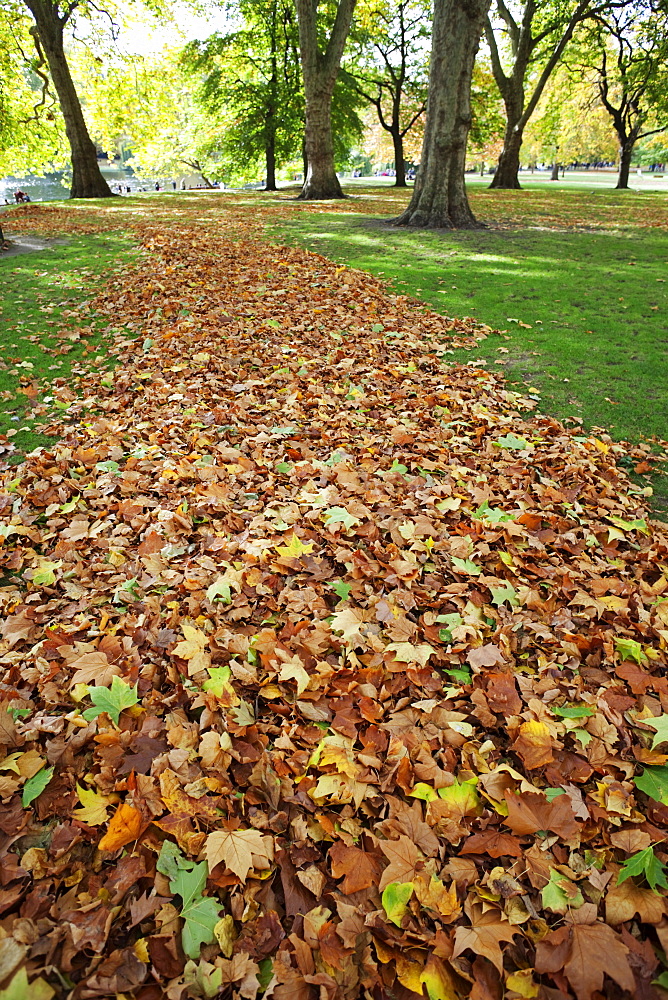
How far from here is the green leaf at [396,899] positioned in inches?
68.1

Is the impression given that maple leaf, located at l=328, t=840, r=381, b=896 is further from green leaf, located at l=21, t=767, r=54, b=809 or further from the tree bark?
the tree bark

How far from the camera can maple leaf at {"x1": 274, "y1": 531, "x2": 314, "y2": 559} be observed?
3.27m

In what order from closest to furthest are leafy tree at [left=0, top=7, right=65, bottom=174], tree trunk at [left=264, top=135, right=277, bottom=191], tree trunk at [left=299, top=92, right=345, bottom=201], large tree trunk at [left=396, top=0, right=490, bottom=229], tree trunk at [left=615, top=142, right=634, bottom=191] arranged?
1. large tree trunk at [left=396, top=0, right=490, bottom=229]
2. tree trunk at [left=299, top=92, right=345, bottom=201]
3. leafy tree at [left=0, top=7, right=65, bottom=174]
4. tree trunk at [left=264, top=135, right=277, bottom=191]
5. tree trunk at [left=615, top=142, right=634, bottom=191]

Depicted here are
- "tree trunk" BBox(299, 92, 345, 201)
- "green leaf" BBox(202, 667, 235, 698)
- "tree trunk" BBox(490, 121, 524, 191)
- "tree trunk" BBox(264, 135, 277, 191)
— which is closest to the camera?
"green leaf" BBox(202, 667, 235, 698)

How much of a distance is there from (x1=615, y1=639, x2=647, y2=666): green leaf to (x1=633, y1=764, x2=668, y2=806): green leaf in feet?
1.83

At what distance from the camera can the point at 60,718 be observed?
233cm

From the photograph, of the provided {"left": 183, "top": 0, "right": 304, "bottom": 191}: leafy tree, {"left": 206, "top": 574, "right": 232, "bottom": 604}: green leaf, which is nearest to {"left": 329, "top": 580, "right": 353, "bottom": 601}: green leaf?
{"left": 206, "top": 574, "right": 232, "bottom": 604}: green leaf

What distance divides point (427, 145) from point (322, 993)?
13.2 m

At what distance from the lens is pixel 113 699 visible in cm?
240

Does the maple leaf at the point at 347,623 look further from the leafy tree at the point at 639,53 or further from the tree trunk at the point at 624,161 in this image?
the tree trunk at the point at 624,161

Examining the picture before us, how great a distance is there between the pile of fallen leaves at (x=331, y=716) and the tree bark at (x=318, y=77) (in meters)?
16.9

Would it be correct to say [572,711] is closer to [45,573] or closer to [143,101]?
[45,573]

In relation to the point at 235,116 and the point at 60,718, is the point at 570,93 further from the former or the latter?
the point at 60,718

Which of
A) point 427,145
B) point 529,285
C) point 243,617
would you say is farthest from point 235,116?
point 243,617
